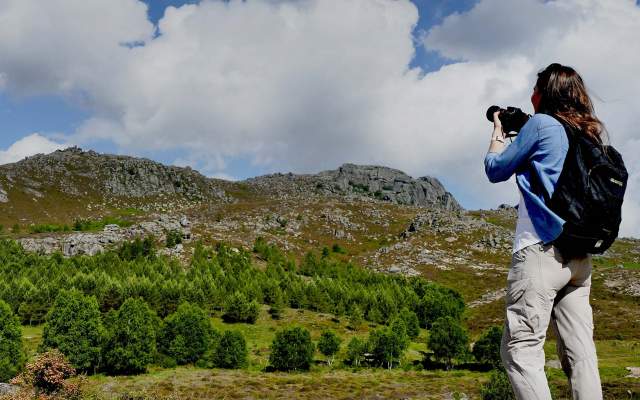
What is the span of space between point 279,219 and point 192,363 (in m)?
110

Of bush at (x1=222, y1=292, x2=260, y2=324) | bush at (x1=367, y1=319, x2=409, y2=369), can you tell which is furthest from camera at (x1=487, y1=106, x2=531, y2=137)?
bush at (x1=222, y1=292, x2=260, y2=324)

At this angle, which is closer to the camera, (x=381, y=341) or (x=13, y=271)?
(x=381, y=341)

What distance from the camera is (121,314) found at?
6325 cm

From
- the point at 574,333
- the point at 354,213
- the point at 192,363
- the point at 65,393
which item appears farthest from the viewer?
the point at 354,213

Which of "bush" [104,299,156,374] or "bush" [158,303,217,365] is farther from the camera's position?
"bush" [158,303,217,365]

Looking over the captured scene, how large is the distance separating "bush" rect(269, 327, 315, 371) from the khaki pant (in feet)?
212

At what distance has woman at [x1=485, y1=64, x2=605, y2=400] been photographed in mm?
4012

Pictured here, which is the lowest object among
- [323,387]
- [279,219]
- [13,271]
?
[323,387]

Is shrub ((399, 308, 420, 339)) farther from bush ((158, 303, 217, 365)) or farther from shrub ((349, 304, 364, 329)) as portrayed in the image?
bush ((158, 303, 217, 365))

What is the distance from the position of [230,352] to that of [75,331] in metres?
20.8

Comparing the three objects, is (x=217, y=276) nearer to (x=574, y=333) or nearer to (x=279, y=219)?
(x=279, y=219)

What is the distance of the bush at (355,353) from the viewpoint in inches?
2795

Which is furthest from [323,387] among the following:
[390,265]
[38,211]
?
[38,211]

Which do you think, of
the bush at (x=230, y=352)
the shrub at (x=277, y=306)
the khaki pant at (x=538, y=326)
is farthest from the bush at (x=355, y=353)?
the khaki pant at (x=538, y=326)
